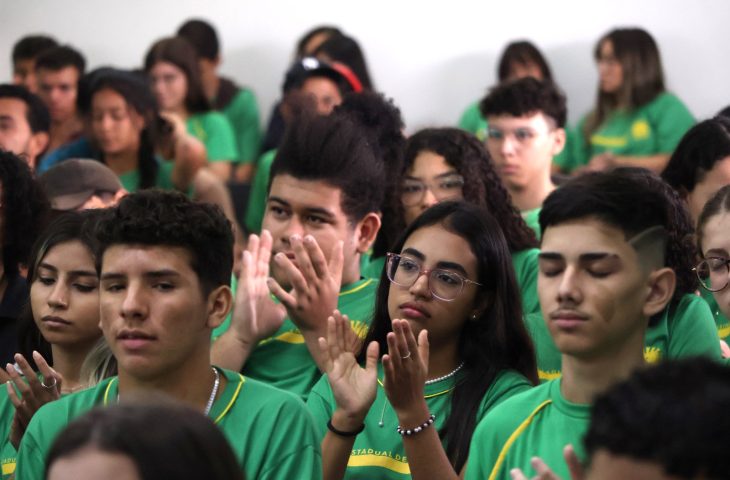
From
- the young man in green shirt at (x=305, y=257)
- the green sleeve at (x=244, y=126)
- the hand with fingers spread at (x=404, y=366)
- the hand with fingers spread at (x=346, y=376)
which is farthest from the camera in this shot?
the green sleeve at (x=244, y=126)

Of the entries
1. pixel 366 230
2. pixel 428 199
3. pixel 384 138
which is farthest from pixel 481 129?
pixel 366 230

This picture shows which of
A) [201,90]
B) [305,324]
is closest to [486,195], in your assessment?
[305,324]

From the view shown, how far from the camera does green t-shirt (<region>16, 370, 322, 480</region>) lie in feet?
7.31

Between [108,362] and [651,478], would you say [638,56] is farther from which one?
[651,478]

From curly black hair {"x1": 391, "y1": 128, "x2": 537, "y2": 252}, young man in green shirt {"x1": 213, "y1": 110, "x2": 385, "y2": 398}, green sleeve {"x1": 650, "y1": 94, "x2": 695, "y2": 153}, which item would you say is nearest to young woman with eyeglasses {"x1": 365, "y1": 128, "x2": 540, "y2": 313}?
curly black hair {"x1": 391, "y1": 128, "x2": 537, "y2": 252}

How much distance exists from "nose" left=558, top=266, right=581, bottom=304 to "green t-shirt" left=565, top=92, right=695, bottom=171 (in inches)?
137

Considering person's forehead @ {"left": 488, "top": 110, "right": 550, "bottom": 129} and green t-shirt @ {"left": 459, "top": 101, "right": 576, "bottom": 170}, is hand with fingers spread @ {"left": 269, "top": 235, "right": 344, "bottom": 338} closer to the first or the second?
person's forehead @ {"left": 488, "top": 110, "right": 550, "bottom": 129}

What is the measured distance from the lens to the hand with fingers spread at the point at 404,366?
2.33 metres

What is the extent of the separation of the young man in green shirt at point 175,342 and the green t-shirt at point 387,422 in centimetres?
29

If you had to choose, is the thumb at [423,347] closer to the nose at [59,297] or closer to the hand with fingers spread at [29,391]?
the hand with fingers spread at [29,391]

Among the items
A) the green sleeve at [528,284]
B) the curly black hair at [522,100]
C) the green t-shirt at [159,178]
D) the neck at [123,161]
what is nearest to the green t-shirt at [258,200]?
the green t-shirt at [159,178]

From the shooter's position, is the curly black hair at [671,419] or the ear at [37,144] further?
the ear at [37,144]

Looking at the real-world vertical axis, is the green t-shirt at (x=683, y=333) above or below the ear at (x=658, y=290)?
below

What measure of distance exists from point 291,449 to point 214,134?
13.0 ft
